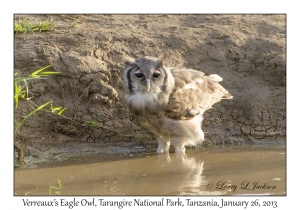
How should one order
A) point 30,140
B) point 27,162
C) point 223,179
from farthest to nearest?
point 30,140, point 27,162, point 223,179

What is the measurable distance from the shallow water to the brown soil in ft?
1.88

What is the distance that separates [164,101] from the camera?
7863 millimetres

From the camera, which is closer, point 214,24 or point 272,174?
point 272,174

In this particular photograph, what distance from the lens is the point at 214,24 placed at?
1012cm

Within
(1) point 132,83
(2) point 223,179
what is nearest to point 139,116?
(1) point 132,83

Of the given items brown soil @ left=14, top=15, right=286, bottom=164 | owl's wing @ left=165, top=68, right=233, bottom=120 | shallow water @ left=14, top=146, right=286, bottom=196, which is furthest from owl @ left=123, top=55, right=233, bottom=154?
brown soil @ left=14, top=15, right=286, bottom=164

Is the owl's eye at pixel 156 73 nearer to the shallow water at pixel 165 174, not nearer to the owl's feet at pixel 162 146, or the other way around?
the owl's feet at pixel 162 146

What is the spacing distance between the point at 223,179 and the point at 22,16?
4509 mm

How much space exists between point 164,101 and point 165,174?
100 cm

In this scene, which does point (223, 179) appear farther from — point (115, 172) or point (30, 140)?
point (30, 140)

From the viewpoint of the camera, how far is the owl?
7793mm

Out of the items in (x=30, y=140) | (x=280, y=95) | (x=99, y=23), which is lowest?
(x=30, y=140)
